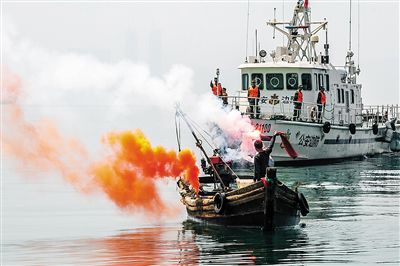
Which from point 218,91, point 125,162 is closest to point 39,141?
point 125,162

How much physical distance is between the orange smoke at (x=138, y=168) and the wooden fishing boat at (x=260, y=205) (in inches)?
103

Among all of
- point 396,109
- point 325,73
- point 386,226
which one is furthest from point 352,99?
point 386,226

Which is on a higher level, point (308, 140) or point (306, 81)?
point (306, 81)

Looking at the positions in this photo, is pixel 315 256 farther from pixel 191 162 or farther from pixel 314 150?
pixel 314 150

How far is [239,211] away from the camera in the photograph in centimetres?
2541

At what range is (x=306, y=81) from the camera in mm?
45312

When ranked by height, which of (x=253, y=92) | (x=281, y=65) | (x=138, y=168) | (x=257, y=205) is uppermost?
(x=281, y=65)

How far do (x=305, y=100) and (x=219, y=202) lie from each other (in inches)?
807

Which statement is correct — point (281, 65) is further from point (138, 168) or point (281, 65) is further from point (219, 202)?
point (219, 202)

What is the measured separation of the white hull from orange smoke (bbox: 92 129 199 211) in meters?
12.9

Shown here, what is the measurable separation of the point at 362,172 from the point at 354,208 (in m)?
13.7

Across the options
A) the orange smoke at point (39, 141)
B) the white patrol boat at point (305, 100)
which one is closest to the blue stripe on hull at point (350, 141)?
the white patrol boat at point (305, 100)

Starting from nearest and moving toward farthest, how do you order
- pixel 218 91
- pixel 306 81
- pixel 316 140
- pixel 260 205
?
pixel 260 205 < pixel 218 91 < pixel 316 140 < pixel 306 81

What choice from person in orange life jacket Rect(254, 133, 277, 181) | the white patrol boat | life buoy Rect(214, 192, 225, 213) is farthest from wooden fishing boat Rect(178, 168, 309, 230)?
the white patrol boat
